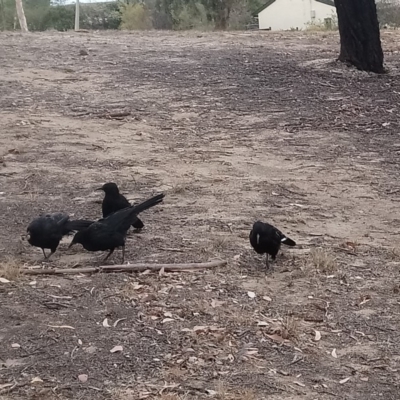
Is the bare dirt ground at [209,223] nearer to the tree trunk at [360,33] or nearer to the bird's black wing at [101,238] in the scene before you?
the bird's black wing at [101,238]

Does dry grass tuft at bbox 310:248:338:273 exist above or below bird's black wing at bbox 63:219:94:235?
below

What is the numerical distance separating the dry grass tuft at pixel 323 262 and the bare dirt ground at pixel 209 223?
0.02 m

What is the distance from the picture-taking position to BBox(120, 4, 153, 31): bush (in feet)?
102

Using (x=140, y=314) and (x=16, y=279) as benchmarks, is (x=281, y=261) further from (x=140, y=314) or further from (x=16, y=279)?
(x=16, y=279)

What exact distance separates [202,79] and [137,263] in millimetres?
7740

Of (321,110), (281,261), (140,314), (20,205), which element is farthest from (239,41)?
(140,314)

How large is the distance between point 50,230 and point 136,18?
27.1 metres

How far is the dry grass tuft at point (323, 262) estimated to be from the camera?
5.63 meters

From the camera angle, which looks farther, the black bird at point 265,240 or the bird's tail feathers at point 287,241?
the bird's tail feathers at point 287,241

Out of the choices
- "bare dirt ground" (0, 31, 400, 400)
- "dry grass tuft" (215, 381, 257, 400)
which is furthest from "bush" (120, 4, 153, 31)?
"dry grass tuft" (215, 381, 257, 400)

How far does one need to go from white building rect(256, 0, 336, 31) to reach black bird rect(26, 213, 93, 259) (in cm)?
2901

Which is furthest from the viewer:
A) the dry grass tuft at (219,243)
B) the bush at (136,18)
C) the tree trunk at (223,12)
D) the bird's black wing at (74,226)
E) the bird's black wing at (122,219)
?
the bush at (136,18)

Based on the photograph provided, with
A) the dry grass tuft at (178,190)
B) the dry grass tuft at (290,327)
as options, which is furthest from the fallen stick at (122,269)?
the dry grass tuft at (178,190)

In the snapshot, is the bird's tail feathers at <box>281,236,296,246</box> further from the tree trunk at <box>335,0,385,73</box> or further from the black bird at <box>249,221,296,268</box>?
the tree trunk at <box>335,0,385,73</box>
